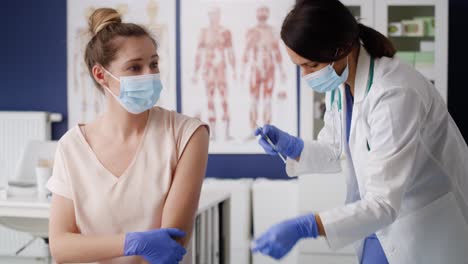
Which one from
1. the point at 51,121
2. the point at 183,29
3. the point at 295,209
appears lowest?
the point at 295,209

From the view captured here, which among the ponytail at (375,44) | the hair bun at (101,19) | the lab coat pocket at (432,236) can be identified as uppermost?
the hair bun at (101,19)

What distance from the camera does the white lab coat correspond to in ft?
4.46

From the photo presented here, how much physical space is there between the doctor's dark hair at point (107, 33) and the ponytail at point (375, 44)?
0.60m

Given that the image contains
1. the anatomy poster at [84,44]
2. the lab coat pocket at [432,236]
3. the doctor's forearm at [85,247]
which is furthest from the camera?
the anatomy poster at [84,44]

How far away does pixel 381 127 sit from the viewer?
55.2 inches

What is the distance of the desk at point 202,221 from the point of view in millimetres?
2260

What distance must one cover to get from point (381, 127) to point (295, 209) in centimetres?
196

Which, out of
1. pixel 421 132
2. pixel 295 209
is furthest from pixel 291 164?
pixel 295 209

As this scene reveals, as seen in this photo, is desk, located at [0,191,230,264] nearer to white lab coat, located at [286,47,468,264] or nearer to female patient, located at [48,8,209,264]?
female patient, located at [48,8,209,264]

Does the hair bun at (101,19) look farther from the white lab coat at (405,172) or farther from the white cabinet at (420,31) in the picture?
the white cabinet at (420,31)

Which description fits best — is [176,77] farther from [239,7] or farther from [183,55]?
[239,7]

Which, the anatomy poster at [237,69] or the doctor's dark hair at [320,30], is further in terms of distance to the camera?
the anatomy poster at [237,69]

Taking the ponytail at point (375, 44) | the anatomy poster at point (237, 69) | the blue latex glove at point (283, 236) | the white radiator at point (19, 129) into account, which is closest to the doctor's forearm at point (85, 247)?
the blue latex glove at point (283, 236)

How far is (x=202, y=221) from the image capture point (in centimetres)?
229
